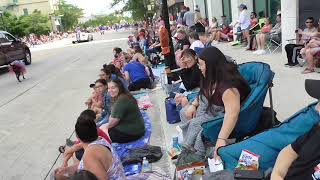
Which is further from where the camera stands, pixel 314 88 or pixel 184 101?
pixel 184 101

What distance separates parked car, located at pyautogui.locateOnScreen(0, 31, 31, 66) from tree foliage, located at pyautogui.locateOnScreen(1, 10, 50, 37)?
1255 inches

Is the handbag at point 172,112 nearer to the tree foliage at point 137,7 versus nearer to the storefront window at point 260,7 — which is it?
the storefront window at point 260,7

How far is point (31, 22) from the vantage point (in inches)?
2581

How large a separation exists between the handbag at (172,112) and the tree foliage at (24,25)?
48.0 meters

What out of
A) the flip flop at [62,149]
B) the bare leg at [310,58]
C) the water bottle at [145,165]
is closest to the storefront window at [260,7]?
the bare leg at [310,58]

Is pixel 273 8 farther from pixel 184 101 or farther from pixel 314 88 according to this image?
pixel 314 88

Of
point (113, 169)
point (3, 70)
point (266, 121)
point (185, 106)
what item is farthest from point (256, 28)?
point (113, 169)

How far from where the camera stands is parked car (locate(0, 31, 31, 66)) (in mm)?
19311

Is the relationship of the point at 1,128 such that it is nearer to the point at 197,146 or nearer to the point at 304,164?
the point at 197,146

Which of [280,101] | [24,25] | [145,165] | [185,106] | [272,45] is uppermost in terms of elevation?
[24,25]

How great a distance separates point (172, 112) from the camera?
7102mm

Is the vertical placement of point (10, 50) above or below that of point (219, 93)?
below

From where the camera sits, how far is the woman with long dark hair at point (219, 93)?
4.07m

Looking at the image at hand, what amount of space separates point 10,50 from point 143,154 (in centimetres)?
1610
